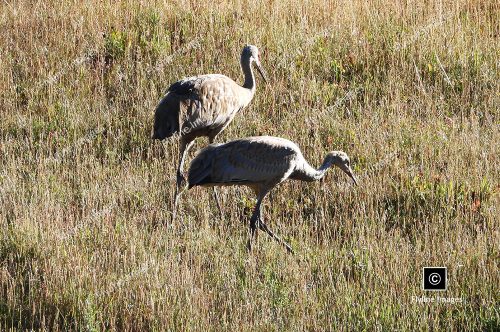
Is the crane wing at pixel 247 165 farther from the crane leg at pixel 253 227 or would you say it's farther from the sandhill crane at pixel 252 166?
the crane leg at pixel 253 227

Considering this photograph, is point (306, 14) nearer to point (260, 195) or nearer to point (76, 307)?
point (260, 195)

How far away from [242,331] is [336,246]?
1814 millimetres

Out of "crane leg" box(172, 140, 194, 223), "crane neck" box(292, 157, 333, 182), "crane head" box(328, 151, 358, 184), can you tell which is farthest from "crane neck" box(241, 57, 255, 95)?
"crane neck" box(292, 157, 333, 182)

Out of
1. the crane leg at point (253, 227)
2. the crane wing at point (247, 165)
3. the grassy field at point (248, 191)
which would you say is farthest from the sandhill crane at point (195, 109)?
the crane leg at point (253, 227)

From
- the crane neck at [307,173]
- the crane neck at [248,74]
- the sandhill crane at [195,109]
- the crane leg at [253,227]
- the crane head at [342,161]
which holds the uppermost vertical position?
the crane neck at [248,74]

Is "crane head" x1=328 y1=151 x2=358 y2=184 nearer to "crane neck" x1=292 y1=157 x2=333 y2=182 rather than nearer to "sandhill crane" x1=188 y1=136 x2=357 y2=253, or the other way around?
"crane neck" x1=292 y1=157 x2=333 y2=182

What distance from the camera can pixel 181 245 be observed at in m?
8.22

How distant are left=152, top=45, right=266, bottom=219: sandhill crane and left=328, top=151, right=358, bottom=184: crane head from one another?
136cm

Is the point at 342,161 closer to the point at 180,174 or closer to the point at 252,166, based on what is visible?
the point at 252,166

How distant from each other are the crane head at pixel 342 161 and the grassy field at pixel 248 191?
0.60 feet

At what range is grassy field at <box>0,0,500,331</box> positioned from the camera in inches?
284

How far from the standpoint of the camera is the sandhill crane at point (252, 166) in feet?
28.4

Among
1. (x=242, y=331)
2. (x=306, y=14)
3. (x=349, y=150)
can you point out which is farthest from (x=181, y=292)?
(x=306, y=14)

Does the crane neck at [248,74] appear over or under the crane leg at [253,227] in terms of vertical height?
over
